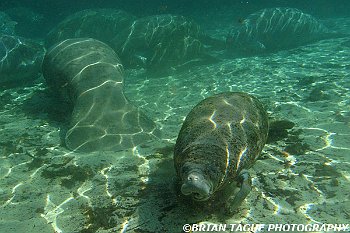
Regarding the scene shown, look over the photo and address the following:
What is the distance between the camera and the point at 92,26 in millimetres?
16359

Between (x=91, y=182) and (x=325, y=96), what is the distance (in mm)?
7336

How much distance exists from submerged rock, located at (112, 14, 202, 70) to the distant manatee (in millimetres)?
3209

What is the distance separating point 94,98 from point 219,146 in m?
4.43

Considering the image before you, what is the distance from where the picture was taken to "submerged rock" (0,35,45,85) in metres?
11.4

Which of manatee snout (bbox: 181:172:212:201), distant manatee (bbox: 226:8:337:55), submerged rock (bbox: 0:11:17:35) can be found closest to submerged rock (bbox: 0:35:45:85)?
distant manatee (bbox: 226:8:337:55)

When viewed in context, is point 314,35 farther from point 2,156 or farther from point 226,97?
point 2,156

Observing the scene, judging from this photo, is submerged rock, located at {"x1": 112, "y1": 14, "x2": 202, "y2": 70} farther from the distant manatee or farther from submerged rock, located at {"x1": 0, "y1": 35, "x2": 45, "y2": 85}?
submerged rock, located at {"x1": 0, "y1": 35, "x2": 45, "y2": 85}

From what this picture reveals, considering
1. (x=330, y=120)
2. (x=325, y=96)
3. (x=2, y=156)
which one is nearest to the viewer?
(x=2, y=156)

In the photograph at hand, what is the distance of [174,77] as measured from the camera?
508 inches

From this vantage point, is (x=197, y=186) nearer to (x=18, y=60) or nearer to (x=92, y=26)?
(x=18, y=60)

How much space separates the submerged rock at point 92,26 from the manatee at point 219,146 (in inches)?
487

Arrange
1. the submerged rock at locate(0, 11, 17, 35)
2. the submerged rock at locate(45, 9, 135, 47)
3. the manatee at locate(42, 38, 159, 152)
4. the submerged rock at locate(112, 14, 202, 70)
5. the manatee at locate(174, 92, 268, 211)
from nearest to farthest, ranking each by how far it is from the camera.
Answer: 1. the manatee at locate(174, 92, 268, 211)
2. the manatee at locate(42, 38, 159, 152)
3. the submerged rock at locate(112, 14, 202, 70)
4. the submerged rock at locate(45, 9, 135, 47)
5. the submerged rock at locate(0, 11, 17, 35)

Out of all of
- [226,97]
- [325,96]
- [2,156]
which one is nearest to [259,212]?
[226,97]

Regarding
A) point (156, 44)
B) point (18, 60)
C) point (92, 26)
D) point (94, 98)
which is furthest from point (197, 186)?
point (92, 26)
